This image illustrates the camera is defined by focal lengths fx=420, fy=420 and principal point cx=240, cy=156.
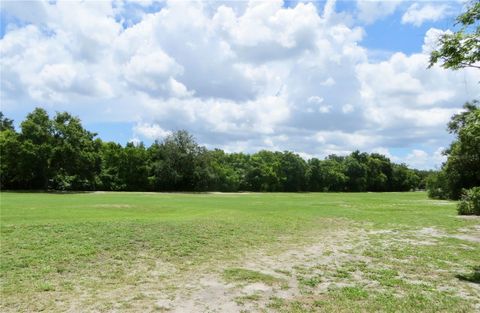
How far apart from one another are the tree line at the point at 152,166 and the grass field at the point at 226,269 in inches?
2202

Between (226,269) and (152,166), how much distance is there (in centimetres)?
7710

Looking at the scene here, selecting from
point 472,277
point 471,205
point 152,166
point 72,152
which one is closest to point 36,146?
point 72,152

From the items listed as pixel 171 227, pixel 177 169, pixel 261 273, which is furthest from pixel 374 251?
pixel 177 169

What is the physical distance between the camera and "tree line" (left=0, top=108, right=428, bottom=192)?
227ft

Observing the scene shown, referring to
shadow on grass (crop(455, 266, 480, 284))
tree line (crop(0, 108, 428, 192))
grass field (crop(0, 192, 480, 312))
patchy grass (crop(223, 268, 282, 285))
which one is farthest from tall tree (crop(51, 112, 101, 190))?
shadow on grass (crop(455, 266, 480, 284))

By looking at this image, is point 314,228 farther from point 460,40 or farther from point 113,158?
point 113,158

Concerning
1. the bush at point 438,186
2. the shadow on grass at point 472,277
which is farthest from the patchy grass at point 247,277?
the bush at point 438,186

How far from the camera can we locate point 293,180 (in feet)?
375

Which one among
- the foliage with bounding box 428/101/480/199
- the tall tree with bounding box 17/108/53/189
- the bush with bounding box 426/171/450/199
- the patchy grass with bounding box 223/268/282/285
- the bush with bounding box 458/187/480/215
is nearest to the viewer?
the patchy grass with bounding box 223/268/282/285

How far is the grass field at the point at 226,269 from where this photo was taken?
9.27m

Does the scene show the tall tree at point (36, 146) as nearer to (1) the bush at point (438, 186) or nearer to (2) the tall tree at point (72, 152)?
(2) the tall tree at point (72, 152)

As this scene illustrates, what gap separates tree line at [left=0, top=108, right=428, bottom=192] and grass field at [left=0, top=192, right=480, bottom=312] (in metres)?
55.9

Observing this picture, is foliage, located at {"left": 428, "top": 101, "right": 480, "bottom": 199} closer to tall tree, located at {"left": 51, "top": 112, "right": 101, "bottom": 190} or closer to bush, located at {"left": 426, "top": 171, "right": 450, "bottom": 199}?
bush, located at {"left": 426, "top": 171, "right": 450, "bottom": 199}

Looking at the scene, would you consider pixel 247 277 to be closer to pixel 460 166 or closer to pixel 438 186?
pixel 460 166
